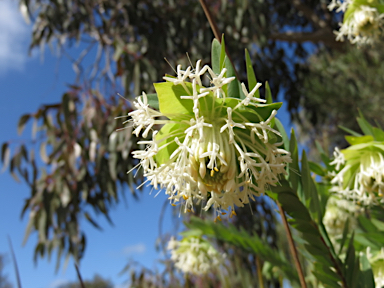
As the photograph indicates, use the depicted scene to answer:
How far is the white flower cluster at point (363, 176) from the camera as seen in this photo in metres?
0.58

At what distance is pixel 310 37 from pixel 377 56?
1635 millimetres

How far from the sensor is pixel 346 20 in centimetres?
105

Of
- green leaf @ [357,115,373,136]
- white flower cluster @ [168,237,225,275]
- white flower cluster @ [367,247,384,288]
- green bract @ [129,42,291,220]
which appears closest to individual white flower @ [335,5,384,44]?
green leaf @ [357,115,373,136]

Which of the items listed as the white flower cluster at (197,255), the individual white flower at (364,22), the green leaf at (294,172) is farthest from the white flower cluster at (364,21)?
the white flower cluster at (197,255)

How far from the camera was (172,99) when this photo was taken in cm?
39

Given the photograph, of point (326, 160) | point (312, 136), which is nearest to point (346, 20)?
point (326, 160)

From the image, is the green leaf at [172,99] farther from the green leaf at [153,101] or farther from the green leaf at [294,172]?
the green leaf at [294,172]

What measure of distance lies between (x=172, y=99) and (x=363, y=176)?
0.41 metres

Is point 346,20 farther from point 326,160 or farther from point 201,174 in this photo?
point 201,174

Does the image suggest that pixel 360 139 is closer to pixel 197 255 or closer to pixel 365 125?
pixel 365 125

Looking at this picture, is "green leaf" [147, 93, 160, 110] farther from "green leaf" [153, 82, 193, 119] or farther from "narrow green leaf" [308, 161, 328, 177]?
"narrow green leaf" [308, 161, 328, 177]

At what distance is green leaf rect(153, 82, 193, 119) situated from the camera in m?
0.38

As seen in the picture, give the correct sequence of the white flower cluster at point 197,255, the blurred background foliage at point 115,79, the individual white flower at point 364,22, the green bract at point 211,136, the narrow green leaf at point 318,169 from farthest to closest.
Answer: the blurred background foliage at point 115,79 < the white flower cluster at point 197,255 < the individual white flower at point 364,22 < the narrow green leaf at point 318,169 < the green bract at point 211,136

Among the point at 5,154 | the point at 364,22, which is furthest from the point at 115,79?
the point at 364,22
